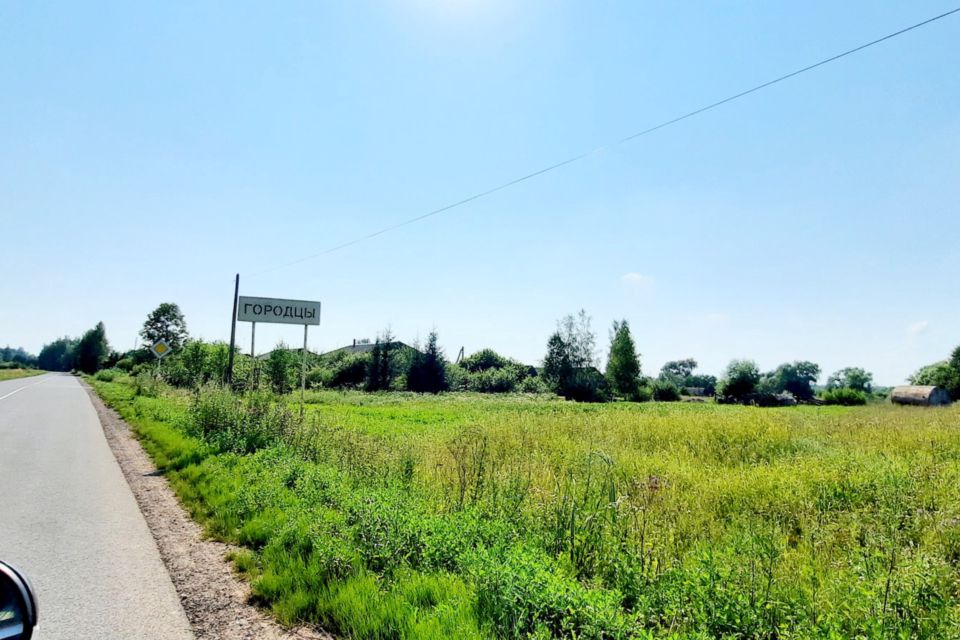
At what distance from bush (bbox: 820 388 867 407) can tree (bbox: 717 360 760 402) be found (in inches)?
310

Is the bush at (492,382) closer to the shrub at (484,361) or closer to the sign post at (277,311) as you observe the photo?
the shrub at (484,361)

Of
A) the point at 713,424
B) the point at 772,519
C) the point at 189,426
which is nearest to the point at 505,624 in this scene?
the point at 772,519

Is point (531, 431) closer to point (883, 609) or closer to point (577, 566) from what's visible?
point (577, 566)

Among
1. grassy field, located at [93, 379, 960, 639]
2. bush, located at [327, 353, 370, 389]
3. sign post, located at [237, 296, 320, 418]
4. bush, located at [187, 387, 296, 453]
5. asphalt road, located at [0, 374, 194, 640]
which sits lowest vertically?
asphalt road, located at [0, 374, 194, 640]

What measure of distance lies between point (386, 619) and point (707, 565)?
255cm

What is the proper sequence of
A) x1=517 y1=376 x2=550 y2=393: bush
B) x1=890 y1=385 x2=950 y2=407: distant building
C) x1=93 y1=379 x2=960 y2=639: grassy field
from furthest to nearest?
x1=517 y1=376 x2=550 y2=393: bush
x1=890 y1=385 x2=950 y2=407: distant building
x1=93 y1=379 x2=960 y2=639: grassy field

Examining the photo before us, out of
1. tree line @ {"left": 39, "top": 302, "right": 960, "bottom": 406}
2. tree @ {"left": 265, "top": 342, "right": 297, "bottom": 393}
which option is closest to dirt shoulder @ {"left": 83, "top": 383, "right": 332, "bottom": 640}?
tree @ {"left": 265, "top": 342, "right": 297, "bottom": 393}

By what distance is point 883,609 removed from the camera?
3.25 m

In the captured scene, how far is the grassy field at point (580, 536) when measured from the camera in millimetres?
3387

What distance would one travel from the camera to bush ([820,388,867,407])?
53.8 metres

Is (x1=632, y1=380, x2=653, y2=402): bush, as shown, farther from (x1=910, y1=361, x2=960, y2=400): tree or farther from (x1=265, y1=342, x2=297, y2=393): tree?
(x1=265, y1=342, x2=297, y2=393): tree

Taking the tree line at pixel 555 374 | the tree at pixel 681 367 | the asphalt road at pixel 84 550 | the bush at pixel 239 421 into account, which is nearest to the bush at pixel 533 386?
the tree line at pixel 555 374

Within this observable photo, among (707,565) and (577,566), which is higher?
(707,565)

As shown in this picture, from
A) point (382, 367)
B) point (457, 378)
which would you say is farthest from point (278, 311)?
point (457, 378)
